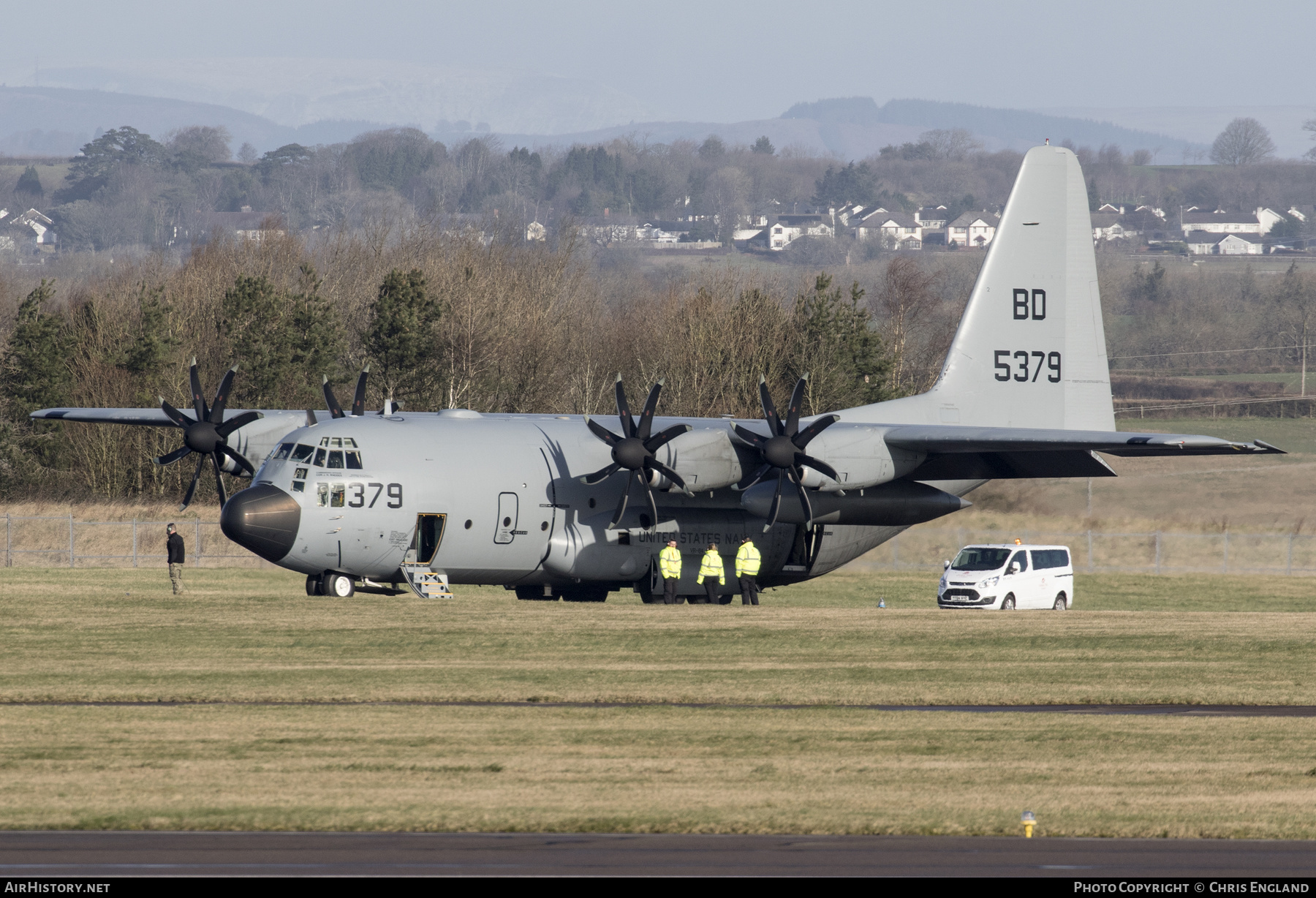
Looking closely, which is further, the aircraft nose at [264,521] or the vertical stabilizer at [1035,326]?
the vertical stabilizer at [1035,326]

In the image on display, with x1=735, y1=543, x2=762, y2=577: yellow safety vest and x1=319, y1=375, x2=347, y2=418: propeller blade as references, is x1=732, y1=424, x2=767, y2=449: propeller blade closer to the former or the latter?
x1=735, y1=543, x2=762, y2=577: yellow safety vest

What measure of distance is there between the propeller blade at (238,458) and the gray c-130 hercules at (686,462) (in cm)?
4

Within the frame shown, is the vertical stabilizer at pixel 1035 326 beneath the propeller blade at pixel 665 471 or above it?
above

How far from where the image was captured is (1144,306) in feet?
462

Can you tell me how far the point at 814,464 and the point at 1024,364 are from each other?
26.9 ft

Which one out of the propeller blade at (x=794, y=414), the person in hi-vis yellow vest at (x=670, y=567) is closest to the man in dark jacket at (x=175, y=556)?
the person in hi-vis yellow vest at (x=670, y=567)

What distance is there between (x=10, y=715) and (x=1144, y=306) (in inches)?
5176

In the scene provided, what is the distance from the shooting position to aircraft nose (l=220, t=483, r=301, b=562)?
29969 mm

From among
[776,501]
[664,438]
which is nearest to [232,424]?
[664,438]

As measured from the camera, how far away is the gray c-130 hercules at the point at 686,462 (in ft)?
103

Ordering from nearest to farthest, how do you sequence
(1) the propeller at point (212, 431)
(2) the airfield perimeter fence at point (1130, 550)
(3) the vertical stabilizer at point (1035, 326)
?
1. (1) the propeller at point (212, 431)
2. (3) the vertical stabilizer at point (1035, 326)
3. (2) the airfield perimeter fence at point (1130, 550)

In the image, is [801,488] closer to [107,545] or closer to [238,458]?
[238,458]

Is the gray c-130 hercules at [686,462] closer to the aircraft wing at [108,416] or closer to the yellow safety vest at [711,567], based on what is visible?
the aircraft wing at [108,416]
